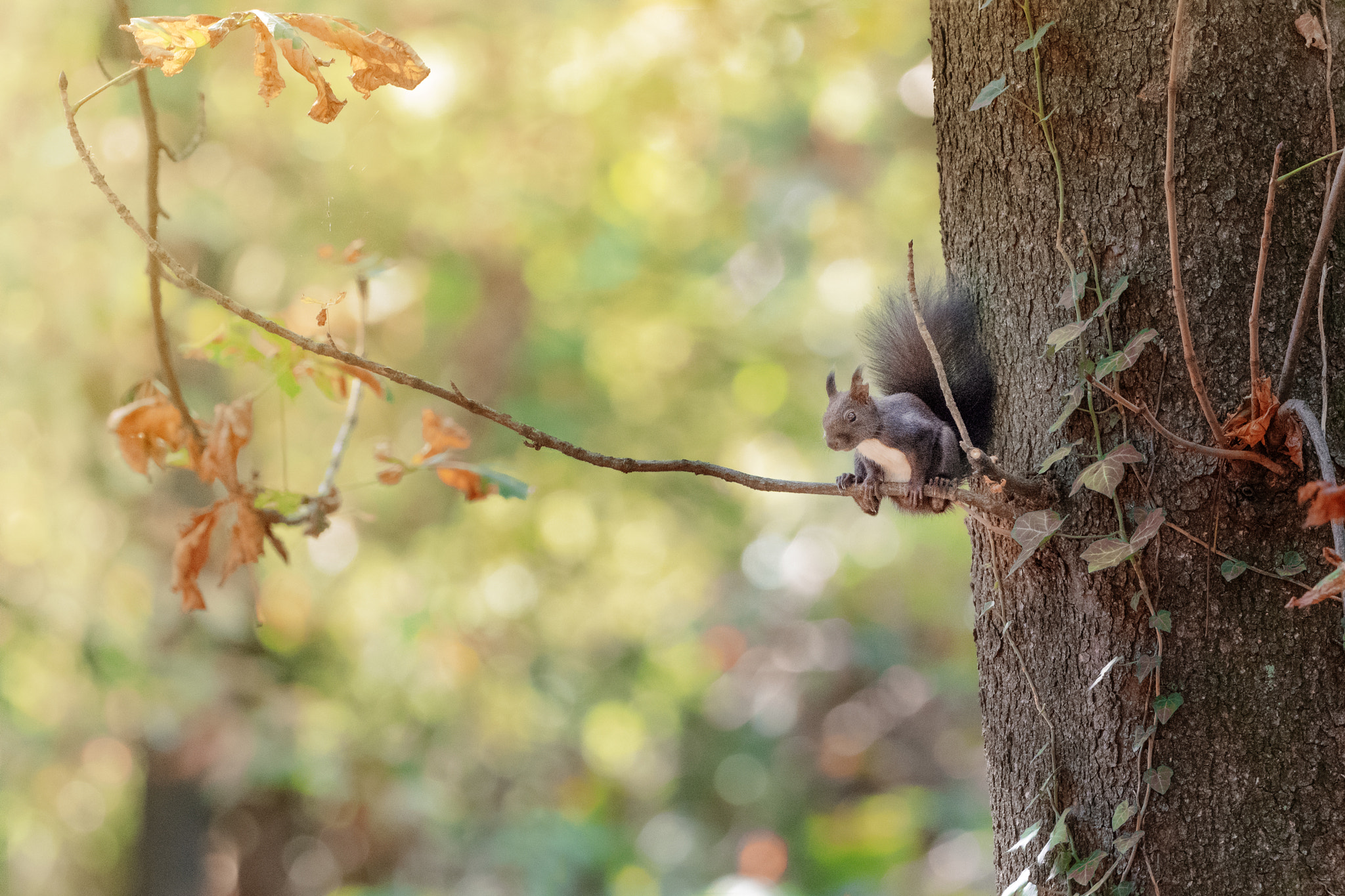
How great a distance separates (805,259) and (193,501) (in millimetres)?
3208

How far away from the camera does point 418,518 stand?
5.63 meters

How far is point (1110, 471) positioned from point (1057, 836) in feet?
1.20

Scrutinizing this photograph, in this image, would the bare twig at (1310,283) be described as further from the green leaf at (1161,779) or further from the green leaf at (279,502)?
the green leaf at (279,502)

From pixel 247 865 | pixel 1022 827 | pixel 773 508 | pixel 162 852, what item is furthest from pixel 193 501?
pixel 1022 827

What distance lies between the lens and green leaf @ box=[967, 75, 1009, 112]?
40.3 inches

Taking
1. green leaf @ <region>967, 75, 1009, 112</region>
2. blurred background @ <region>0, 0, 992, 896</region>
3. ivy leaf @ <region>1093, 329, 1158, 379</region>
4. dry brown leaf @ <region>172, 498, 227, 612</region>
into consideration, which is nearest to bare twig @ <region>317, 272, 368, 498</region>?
dry brown leaf @ <region>172, 498, 227, 612</region>

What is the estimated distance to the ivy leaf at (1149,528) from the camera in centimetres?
91

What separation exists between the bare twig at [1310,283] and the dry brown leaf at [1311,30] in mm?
173

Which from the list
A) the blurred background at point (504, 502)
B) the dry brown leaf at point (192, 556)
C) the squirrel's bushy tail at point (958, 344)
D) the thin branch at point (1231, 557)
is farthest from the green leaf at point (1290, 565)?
the blurred background at point (504, 502)

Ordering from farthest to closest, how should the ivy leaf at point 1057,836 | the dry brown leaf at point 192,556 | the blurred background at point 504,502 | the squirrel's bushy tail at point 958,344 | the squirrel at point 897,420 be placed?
1. the blurred background at point 504,502
2. the dry brown leaf at point 192,556
3. the squirrel at point 897,420
4. the squirrel's bushy tail at point 958,344
5. the ivy leaf at point 1057,836

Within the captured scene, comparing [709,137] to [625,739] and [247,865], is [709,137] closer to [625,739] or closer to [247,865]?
[625,739]

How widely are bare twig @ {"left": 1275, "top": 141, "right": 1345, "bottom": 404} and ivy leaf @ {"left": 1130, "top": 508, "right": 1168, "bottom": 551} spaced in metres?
0.14

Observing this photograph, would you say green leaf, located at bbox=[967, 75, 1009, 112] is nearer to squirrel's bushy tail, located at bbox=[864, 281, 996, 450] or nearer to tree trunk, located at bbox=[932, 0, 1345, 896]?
tree trunk, located at bbox=[932, 0, 1345, 896]

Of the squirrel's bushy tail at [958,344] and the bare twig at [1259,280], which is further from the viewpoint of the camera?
the squirrel's bushy tail at [958,344]
